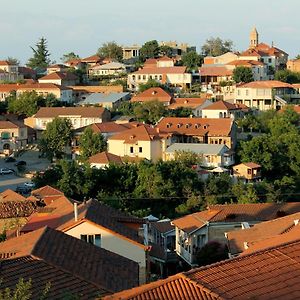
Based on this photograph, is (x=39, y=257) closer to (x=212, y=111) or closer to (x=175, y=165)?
(x=175, y=165)

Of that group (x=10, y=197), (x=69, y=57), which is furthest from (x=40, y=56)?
(x=10, y=197)

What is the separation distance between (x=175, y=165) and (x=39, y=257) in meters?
22.8

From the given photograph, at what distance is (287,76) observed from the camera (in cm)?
5822

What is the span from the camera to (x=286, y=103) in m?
50.4

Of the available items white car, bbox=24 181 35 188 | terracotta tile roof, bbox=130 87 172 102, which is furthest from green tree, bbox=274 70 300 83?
white car, bbox=24 181 35 188

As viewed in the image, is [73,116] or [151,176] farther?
[73,116]

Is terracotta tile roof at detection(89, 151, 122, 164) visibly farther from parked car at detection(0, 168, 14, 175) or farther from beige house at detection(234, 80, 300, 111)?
beige house at detection(234, 80, 300, 111)

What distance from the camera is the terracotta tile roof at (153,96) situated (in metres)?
49.1

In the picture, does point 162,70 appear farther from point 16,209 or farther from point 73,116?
point 16,209

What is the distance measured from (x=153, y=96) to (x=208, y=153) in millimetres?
13703

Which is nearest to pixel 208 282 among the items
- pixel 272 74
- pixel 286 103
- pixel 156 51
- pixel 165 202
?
pixel 165 202

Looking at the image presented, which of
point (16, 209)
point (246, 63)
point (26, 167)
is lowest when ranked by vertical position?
point (26, 167)

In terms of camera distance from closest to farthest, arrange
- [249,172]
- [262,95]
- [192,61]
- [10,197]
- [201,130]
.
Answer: [10,197], [249,172], [201,130], [262,95], [192,61]

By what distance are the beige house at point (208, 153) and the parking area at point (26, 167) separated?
6567mm
